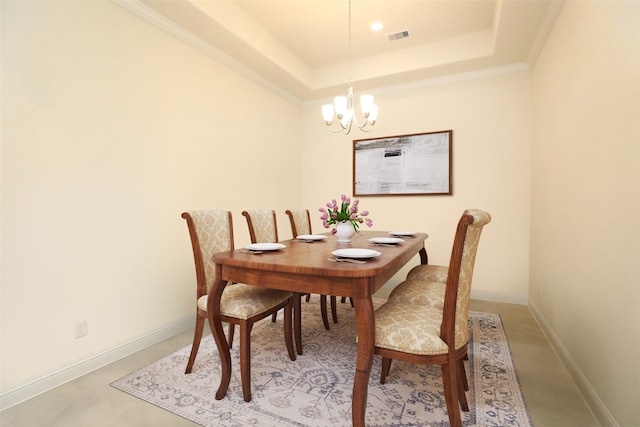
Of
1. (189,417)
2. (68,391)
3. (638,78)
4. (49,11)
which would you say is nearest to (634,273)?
(638,78)

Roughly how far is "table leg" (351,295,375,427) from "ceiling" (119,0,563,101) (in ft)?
8.51

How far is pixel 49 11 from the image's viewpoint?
1884 millimetres

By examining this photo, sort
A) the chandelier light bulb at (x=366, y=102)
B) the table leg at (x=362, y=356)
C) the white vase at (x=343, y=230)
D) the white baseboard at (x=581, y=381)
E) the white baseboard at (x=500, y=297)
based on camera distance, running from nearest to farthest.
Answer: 1. the table leg at (x=362, y=356)
2. the white baseboard at (x=581, y=381)
3. the white vase at (x=343, y=230)
4. the chandelier light bulb at (x=366, y=102)
5. the white baseboard at (x=500, y=297)

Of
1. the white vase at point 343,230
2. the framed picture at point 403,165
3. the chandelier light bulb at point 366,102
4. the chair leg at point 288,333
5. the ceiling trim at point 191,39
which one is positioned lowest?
the chair leg at point 288,333

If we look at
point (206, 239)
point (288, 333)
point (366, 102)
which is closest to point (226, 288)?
point (206, 239)

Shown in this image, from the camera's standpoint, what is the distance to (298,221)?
3127 mm

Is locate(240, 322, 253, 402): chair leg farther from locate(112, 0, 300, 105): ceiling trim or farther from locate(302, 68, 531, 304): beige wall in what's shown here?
locate(302, 68, 531, 304): beige wall

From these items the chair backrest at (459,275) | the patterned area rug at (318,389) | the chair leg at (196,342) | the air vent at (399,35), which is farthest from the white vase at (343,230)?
the air vent at (399,35)

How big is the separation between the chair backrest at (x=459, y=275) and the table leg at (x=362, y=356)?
0.34 m

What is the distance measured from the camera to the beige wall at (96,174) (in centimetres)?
175

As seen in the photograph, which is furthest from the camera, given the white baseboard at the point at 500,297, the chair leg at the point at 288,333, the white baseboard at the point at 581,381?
the white baseboard at the point at 500,297

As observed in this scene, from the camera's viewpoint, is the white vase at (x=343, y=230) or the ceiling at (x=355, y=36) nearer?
the white vase at (x=343, y=230)

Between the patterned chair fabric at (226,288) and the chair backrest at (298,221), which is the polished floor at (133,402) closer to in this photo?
the patterned chair fabric at (226,288)

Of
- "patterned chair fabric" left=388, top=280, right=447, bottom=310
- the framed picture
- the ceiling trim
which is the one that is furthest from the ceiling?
"patterned chair fabric" left=388, top=280, right=447, bottom=310
